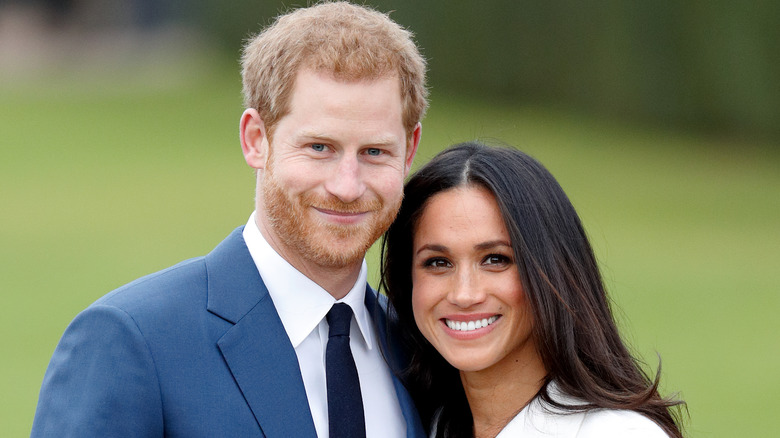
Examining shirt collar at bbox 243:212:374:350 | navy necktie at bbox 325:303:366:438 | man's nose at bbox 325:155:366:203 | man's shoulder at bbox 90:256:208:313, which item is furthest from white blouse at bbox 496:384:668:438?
man's shoulder at bbox 90:256:208:313

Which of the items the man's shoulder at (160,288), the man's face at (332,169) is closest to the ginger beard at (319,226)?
the man's face at (332,169)

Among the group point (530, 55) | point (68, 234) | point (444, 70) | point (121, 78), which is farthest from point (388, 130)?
point (121, 78)

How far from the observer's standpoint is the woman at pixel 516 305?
3.87 meters

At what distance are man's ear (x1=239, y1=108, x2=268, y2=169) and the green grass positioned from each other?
614 cm

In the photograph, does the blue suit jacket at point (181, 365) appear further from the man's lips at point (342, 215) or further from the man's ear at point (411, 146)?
the man's ear at point (411, 146)

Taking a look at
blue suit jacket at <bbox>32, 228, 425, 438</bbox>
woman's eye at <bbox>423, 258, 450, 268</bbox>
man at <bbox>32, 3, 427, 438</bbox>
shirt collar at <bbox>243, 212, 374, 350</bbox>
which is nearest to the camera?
blue suit jacket at <bbox>32, 228, 425, 438</bbox>

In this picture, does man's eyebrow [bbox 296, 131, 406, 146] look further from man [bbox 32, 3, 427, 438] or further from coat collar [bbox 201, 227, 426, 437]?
coat collar [bbox 201, 227, 426, 437]

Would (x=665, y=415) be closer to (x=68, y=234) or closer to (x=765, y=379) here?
(x=765, y=379)

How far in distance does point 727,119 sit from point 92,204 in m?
14.2

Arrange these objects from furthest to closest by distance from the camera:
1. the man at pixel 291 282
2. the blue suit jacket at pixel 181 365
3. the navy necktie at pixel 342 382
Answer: the navy necktie at pixel 342 382 < the man at pixel 291 282 < the blue suit jacket at pixel 181 365

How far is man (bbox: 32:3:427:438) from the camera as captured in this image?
10.6ft

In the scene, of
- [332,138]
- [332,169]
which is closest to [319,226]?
[332,169]

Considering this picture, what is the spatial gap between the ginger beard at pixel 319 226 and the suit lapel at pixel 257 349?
0.56 ft

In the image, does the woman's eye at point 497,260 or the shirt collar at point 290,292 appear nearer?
the shirt collar at point 290,292
